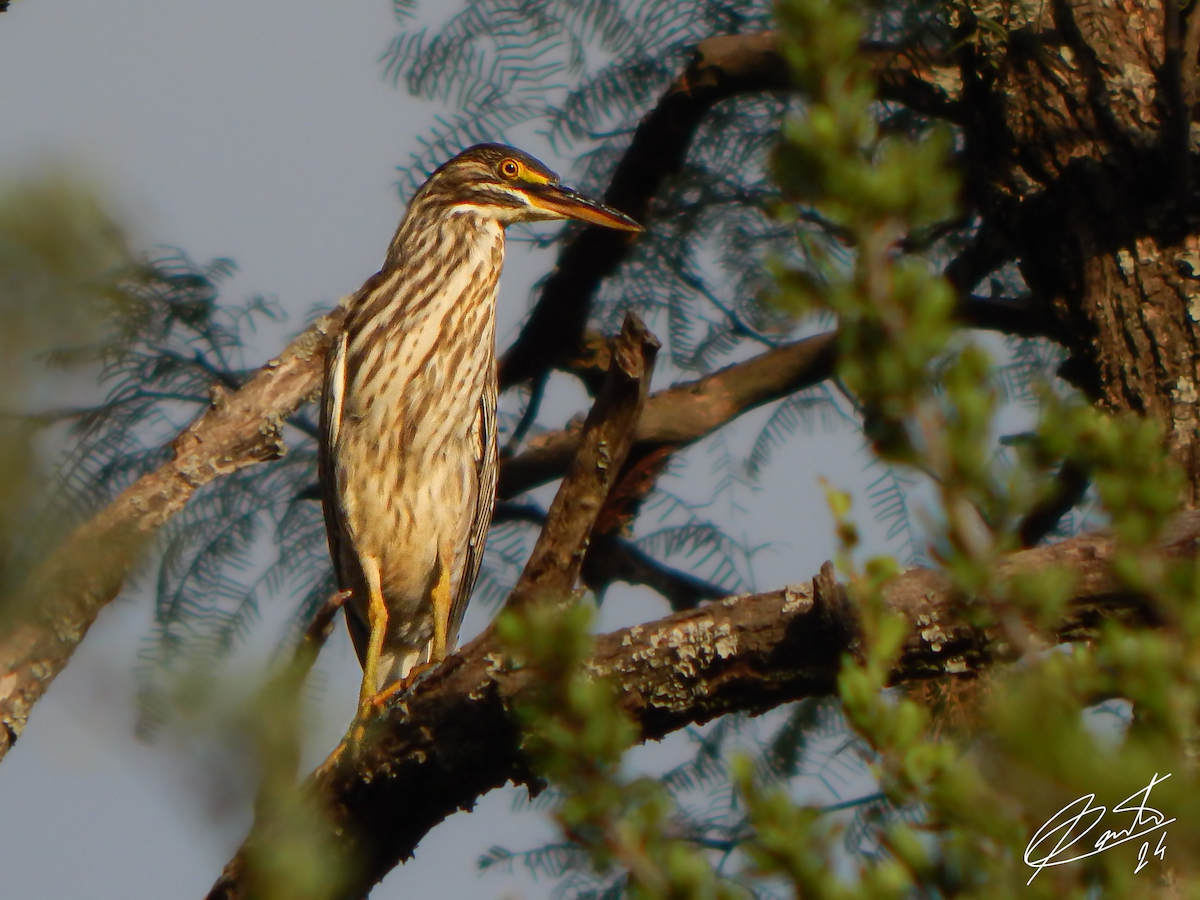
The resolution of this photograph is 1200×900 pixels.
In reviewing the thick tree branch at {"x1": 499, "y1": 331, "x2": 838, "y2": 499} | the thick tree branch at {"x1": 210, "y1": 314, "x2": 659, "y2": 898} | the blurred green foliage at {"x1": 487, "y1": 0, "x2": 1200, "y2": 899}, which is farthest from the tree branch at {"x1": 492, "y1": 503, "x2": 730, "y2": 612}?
the blurred green foliage at {"x1": 487, "y1": 0, "x2": 1200, "y2": 899}

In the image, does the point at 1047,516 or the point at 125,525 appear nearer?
the point at 125,525

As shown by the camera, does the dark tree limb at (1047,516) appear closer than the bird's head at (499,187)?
Yes

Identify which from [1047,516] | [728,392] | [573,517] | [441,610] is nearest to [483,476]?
[441,610]

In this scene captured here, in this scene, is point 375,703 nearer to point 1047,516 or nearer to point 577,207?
point 577,207

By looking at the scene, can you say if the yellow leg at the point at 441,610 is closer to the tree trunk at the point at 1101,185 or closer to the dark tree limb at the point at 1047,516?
the dark tree limb at the point at 1047,516

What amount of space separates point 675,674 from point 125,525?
62.2 inches

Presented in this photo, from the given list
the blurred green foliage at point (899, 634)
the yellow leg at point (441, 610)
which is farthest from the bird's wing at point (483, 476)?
the blurred green foliage at point (899, 634)

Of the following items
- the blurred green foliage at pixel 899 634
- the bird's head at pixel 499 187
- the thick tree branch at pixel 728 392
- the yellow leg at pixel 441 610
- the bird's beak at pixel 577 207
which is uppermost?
the bird's head at pixel 499 187

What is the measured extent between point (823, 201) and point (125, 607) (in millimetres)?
3073

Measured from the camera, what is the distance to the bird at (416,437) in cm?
369

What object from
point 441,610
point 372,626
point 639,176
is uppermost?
point 639,176

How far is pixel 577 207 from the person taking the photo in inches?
153

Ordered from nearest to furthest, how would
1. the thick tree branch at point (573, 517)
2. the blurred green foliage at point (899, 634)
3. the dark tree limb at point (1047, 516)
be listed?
the blurred green foliage at point (899, 634) → the thick tree branch at point (573, 517) → the dark tree limb at point (1047, 516)

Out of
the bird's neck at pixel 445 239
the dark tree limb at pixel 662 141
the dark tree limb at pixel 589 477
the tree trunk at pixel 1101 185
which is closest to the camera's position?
the dark tree limb at pixel 589 477
